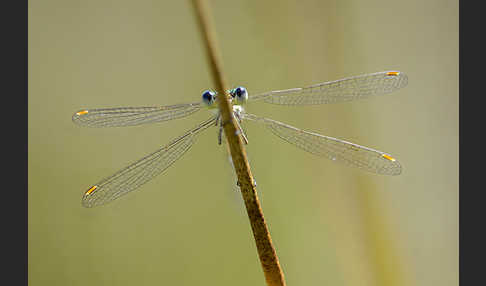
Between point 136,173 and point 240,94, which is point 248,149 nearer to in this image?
point 240,94

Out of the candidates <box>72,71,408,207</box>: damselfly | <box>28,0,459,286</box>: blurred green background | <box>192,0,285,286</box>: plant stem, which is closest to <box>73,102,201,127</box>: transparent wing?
<box>72,71,408,207</box>: damselfly

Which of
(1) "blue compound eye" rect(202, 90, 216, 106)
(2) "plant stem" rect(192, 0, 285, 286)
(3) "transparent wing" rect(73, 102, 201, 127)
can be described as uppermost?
(1) "blue compound eye" rect(202, 90, 216, 106)

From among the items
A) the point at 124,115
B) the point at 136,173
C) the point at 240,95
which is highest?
the point at 240,95

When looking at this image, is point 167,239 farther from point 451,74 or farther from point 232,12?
point 451,74

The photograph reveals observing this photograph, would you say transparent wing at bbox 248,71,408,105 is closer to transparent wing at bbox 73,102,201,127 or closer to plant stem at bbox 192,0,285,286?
transparent wing at bbox 73,102,201,127

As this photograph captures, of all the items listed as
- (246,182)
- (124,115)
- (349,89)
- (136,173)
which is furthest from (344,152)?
(124,115)

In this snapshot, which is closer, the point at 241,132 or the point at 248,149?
the point at 241,132

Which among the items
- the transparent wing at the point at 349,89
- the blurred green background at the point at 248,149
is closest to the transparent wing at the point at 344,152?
the transparent wing at the point at 349,89

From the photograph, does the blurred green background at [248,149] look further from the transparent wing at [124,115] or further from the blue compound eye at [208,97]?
the blue compound eye at [208,97]
